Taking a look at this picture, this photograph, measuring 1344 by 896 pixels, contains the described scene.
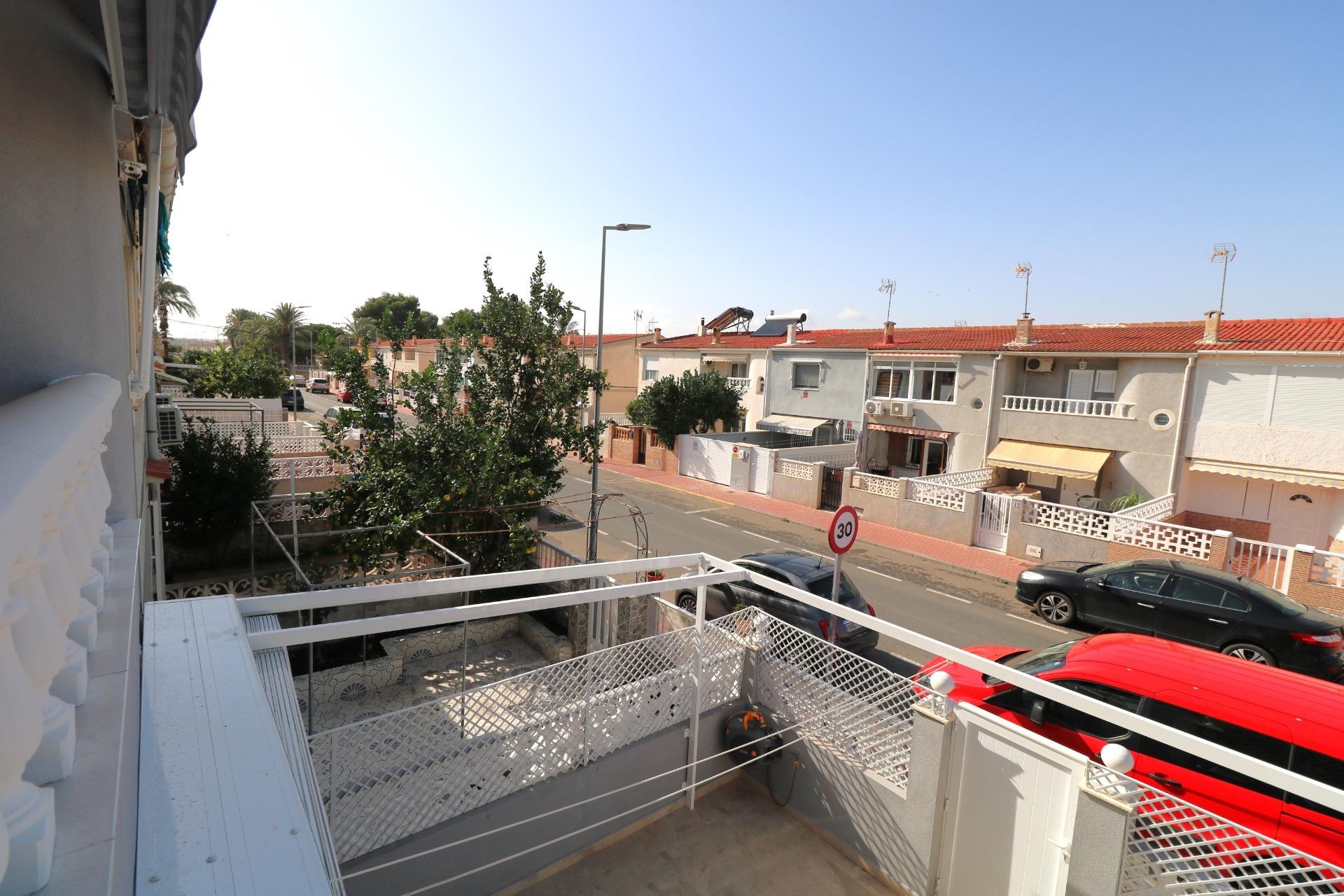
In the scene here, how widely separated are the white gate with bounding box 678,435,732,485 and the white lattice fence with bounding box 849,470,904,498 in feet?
17.5

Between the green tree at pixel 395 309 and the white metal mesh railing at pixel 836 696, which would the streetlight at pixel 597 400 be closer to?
the white metal mesh railing at pixel 836 696

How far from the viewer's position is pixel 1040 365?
20797 mm

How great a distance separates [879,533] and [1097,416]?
7870mm

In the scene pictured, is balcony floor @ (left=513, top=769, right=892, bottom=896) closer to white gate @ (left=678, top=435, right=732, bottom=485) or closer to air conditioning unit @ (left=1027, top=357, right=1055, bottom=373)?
white gate @ (left=678, top=435, right=732, bottom=485)

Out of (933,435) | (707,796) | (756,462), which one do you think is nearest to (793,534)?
(756,462)

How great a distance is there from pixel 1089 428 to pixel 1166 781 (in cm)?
1693

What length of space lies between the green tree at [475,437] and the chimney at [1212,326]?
55.2 ft

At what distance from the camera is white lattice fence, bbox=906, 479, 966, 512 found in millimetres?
16641

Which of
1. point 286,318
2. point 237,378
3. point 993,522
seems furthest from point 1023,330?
point 286,318

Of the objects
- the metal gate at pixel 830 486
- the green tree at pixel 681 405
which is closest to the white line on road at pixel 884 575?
the metal gate at pixel 830 486

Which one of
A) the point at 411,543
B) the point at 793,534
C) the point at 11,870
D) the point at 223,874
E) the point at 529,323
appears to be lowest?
the point at 793,534

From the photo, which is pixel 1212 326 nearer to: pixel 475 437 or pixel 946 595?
pixel 946 595

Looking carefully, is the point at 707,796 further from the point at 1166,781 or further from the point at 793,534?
the point at 793,534

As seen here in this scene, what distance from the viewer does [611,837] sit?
5.36 meters
